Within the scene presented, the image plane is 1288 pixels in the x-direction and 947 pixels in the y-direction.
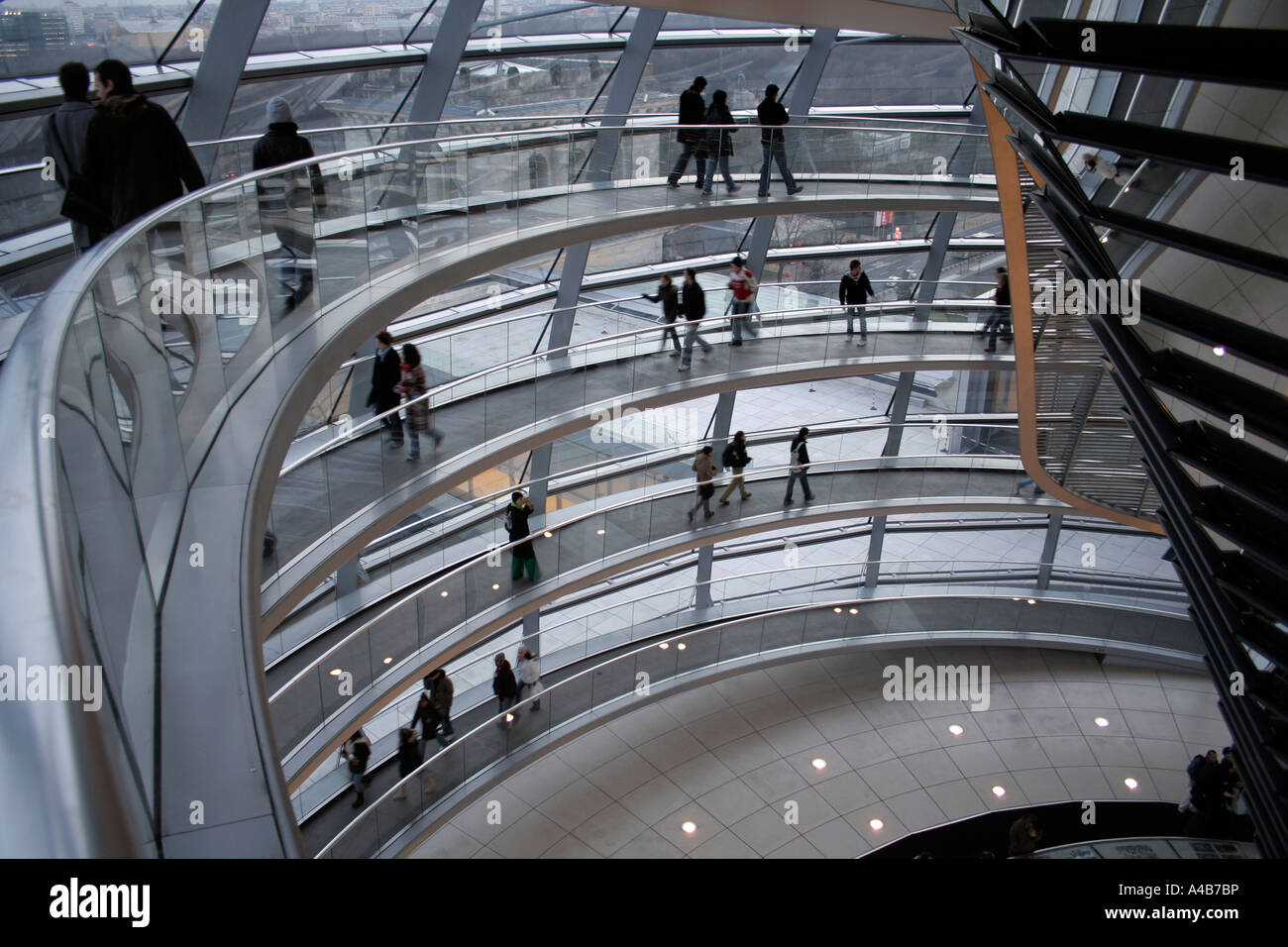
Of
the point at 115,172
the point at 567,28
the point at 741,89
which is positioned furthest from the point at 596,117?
the point at 115,172

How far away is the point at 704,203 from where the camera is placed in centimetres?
1341

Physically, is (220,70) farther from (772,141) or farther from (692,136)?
(772,141)

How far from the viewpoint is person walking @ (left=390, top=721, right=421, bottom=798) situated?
13414 mm

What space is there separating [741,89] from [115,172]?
12.5 metres

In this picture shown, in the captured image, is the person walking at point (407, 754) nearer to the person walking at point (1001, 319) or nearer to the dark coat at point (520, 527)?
the dark coat at point (520, 527)

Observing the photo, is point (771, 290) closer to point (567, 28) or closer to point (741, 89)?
point (741, 89)

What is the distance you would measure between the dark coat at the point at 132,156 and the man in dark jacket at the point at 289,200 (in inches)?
32.9

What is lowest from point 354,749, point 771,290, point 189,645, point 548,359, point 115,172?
point 189,645

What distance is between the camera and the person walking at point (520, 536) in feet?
46.2

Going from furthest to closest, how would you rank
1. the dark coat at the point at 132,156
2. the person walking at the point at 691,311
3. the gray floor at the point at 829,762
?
the gray floor at the point at 829,762 < the person walking at the point at 691,311 < the dark coat at the point at 132,156

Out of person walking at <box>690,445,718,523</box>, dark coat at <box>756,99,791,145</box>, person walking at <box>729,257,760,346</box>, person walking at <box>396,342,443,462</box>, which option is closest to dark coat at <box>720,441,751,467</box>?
person walking at <box>690,445,718,523</box>

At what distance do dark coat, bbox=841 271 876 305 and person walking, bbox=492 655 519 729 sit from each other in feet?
26.8

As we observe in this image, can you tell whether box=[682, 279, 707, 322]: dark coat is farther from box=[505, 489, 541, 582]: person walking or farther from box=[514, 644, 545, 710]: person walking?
box=[514, 644, 545, 710]: person walking

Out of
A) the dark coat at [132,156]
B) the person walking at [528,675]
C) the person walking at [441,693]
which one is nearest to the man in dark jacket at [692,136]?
the person walking at [528,675]
